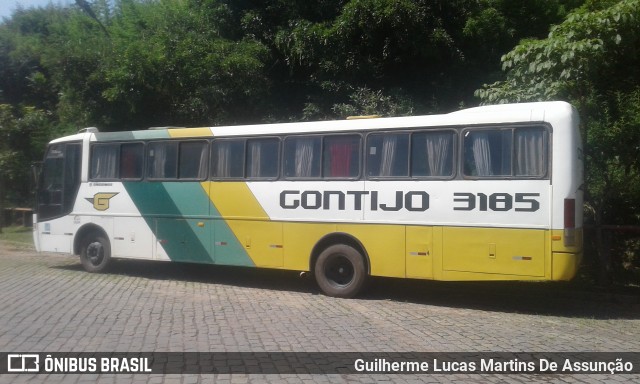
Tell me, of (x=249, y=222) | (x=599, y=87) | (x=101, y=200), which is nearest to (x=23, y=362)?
(x=249, y=222)

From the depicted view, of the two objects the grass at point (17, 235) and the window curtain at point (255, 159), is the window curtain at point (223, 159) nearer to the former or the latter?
the window curtain at point (255, 159)

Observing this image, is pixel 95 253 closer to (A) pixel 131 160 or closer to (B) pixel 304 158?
(A) pixel 131 160

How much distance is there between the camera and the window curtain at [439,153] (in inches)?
438

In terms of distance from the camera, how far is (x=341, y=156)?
1216cm

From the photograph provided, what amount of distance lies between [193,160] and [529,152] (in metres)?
6.54

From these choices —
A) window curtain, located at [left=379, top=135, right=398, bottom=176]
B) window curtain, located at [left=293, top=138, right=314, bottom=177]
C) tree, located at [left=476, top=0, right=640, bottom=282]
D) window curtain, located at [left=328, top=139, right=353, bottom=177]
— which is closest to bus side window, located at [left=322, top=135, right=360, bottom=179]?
window curtain, located at [left=328, top=139, right=353, bottom=177]

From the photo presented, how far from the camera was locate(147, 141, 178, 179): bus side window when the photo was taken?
1396 cm

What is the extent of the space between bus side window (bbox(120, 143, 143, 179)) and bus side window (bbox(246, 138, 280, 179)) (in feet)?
9.02

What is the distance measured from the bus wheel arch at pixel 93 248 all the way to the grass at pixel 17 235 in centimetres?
678

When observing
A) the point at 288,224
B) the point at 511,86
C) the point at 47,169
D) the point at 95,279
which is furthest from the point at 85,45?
the point at 511,86

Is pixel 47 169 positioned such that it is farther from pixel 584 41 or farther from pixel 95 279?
pixel 584 41

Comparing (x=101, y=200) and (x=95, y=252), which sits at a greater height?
(x=101, y=200)

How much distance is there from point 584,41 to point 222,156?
6846 mm

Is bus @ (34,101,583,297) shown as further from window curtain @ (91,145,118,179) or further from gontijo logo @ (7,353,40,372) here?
gontijo logo @ (7,353,40,372)
